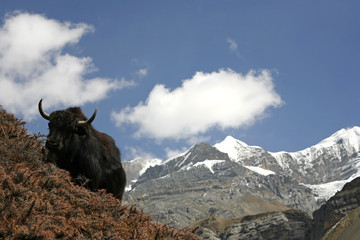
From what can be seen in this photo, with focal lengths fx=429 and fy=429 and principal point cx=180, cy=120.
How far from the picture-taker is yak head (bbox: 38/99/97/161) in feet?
32.2

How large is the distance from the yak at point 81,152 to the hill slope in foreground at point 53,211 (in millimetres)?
2066

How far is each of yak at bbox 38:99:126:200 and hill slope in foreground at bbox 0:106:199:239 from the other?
2.07 meters

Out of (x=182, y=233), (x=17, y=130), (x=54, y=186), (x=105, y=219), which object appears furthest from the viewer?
(x=17, y=130)

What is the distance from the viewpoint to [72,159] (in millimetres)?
10094

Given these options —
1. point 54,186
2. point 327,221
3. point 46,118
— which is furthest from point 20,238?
point 327,221

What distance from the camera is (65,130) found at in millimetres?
10164

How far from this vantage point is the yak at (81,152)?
9891 mm

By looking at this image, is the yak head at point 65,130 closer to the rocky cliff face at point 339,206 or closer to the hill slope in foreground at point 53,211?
the hill slope in foreground at point 53,211

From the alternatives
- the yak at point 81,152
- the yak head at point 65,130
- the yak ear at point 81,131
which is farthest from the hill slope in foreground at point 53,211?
the yak ear at point 81,131

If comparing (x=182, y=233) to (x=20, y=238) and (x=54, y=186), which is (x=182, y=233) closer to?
(x=54, y=186)

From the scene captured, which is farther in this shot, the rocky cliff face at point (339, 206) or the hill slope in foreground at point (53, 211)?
the rocky cliff face at point (339, 206)

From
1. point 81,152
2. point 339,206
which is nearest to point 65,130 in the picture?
point 81,152

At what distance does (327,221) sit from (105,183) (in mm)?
192864

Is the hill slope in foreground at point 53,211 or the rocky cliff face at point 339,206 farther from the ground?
the rocky cliff face at point 339,206
